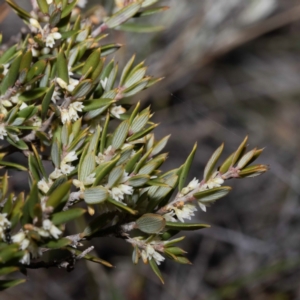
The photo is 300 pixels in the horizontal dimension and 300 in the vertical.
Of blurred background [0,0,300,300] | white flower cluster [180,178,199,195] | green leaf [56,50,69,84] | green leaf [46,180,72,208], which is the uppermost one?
green leaf [56,50,69,84]

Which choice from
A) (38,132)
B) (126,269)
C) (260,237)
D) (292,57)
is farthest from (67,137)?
(292,57)

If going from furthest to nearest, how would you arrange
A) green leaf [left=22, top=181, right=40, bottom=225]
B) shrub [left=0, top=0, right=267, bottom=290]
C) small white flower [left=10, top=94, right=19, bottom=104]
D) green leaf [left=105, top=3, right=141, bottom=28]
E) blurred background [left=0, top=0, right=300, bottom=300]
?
1. blurred background [left=0, top=0, right=300, bottom=300]
2. green leaf [left=105, top=3, right=141, bottom=28]
3. small white flower [left=10, top=94, right=19, bottom=104]
4. shrub [left=0, top=0, right=267, bottom=290]
5. green leaf [left=22, top=181, right=40, bottom=225]

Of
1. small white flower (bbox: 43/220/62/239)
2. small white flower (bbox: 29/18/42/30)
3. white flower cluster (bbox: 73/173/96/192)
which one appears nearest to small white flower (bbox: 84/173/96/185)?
white flower cluster (bbox: 73/173/96/192)

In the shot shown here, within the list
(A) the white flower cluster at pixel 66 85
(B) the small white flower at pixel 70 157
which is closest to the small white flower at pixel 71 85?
(A) the white flower cluster at pixel 66 85

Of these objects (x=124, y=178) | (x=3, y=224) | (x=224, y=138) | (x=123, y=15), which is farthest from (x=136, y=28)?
(x=224, y=138)

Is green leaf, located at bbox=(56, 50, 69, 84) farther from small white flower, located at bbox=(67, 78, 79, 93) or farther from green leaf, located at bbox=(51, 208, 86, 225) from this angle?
green leaf, located at bbox=(51, 208, 86, 225)
